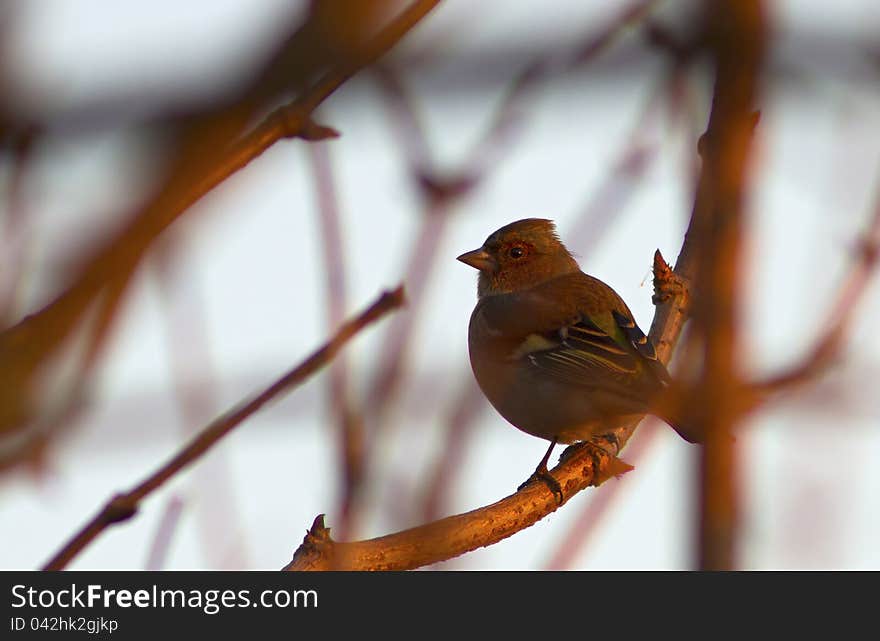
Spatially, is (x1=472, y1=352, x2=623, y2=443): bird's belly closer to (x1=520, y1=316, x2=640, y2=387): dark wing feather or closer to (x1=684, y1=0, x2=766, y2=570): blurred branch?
(x1=520, y1=316, x2=640, y2=387): dark wing feather

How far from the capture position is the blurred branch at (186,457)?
5.04 feet

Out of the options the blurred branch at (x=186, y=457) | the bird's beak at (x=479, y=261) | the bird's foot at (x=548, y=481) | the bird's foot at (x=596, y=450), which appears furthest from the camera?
the bird's beak at (x=479, y=261)

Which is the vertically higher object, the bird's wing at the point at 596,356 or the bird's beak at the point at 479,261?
the bird's beak at the point at 479,261

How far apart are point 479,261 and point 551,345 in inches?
71.4

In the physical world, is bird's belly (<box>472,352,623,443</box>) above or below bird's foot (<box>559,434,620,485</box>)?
above

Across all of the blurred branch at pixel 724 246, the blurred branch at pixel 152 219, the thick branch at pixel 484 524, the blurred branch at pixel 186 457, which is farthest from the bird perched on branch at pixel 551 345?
the blurred branch at pixel 152 219

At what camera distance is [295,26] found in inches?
54.7

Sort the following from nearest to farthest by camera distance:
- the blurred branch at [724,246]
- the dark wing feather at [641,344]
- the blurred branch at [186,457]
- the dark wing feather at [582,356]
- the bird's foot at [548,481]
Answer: the blurred branch at [724,246]
the blurred branch at [186,457]
the bird's foot at [548,481]
the dark wing feather at [641,344]
the dark wing feather at [582,356]

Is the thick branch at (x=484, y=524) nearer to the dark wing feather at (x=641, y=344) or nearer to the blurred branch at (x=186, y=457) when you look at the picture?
the dark wing feather at (x=641, y=344)

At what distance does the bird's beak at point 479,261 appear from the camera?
27.9ft

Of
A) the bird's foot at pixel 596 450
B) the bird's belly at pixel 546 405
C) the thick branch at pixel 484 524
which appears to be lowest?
the thick branch at pixel 484 524

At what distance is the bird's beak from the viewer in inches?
335

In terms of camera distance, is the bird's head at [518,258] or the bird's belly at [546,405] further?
the bird's head at [518,258]

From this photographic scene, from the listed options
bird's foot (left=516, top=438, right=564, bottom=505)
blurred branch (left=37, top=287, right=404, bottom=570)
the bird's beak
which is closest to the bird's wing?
bird's foot (left=516, top=438, right=564, bottom=505)
